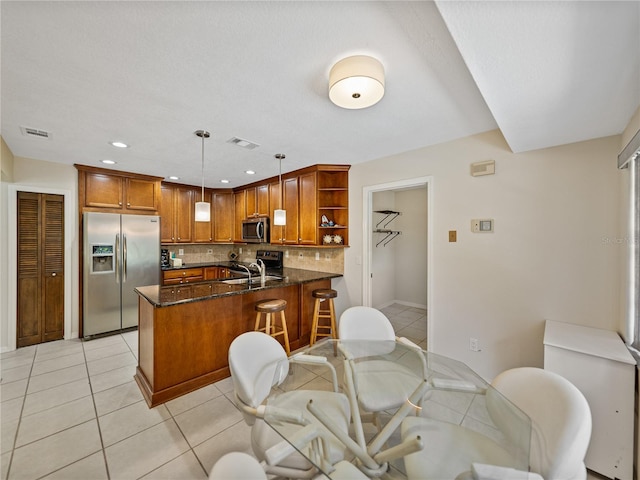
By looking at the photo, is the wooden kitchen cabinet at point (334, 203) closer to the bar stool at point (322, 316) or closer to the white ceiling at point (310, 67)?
the bar stool at point (322, 316)

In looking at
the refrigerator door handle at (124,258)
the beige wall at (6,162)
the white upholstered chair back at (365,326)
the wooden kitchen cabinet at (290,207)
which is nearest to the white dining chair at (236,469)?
the white upholstered chair back at (365,326)

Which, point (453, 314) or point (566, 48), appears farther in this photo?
point (453, 314)

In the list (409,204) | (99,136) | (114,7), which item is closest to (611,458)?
(114,7)

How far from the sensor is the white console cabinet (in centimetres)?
153

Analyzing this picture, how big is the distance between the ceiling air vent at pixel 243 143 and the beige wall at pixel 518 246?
71.3 inches

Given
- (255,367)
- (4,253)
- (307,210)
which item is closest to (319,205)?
(307,210)

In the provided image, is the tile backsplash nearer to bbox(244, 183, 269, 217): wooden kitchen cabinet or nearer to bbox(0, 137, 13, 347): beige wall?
bbox(244, 183, 269, 217): wooden kitchen cabinet

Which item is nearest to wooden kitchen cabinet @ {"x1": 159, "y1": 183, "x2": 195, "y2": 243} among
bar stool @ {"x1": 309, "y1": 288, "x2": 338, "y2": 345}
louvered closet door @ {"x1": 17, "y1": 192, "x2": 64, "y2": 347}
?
louvered closet door @ {"x1": 17, "y1": 192, "x2": 64, "y2": 347}

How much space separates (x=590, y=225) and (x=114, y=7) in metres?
3.34

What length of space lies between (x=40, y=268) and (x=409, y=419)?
4777 millimetres

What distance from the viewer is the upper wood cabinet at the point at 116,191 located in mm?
3775

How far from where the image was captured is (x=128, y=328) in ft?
13.1

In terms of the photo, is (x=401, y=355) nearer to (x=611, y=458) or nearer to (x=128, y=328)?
(x=611, y=458)

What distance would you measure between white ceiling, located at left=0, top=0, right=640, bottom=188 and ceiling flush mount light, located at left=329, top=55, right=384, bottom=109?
0.18ft
